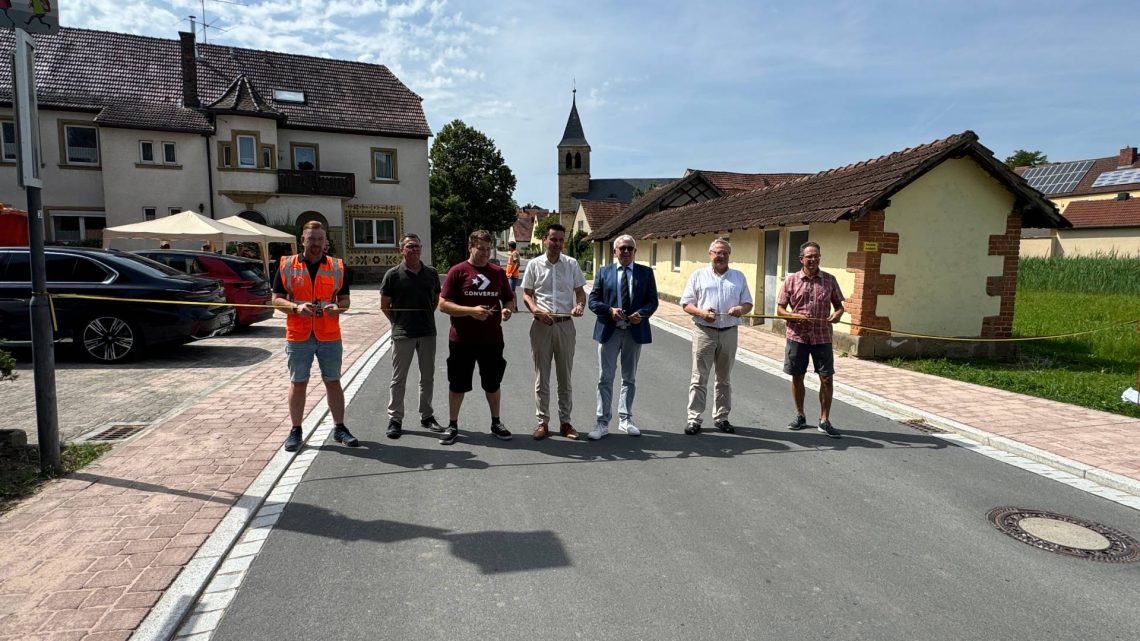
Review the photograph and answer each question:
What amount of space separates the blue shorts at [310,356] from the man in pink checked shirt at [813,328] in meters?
4.24

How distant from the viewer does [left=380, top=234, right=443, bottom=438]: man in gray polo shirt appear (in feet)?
19.9

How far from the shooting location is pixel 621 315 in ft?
19.9

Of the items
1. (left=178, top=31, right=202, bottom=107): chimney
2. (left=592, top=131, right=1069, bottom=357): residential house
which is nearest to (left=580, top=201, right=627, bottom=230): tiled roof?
(left=178, top=31, right=202, bottom=107): chimney

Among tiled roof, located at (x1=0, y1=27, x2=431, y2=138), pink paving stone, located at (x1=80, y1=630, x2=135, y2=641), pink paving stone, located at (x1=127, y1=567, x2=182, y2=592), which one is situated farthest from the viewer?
tiled roof, located at (x1=0, y1=27, x2=431, y2=138)

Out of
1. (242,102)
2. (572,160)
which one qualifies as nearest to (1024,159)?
(572,160)

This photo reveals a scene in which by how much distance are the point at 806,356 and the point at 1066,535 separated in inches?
107

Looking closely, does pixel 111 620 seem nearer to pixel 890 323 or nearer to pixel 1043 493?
pixel 1043 493

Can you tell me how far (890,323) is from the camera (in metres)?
11.3

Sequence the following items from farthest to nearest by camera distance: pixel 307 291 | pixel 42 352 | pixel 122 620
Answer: pixel 307 291 → pixel 42 352 → pixel 122 620

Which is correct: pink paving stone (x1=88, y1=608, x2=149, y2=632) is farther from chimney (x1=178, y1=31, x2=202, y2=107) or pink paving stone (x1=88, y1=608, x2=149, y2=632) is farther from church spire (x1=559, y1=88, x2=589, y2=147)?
church spire (x1=559, y1=88, x2=589, y2=147)

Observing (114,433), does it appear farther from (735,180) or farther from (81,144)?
(735,180)

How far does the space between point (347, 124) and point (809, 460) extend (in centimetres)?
3069

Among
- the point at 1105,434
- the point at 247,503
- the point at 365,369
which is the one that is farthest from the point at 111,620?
the point at 1105,434

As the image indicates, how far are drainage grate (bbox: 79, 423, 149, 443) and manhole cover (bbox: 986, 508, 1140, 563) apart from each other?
697 centimetres
